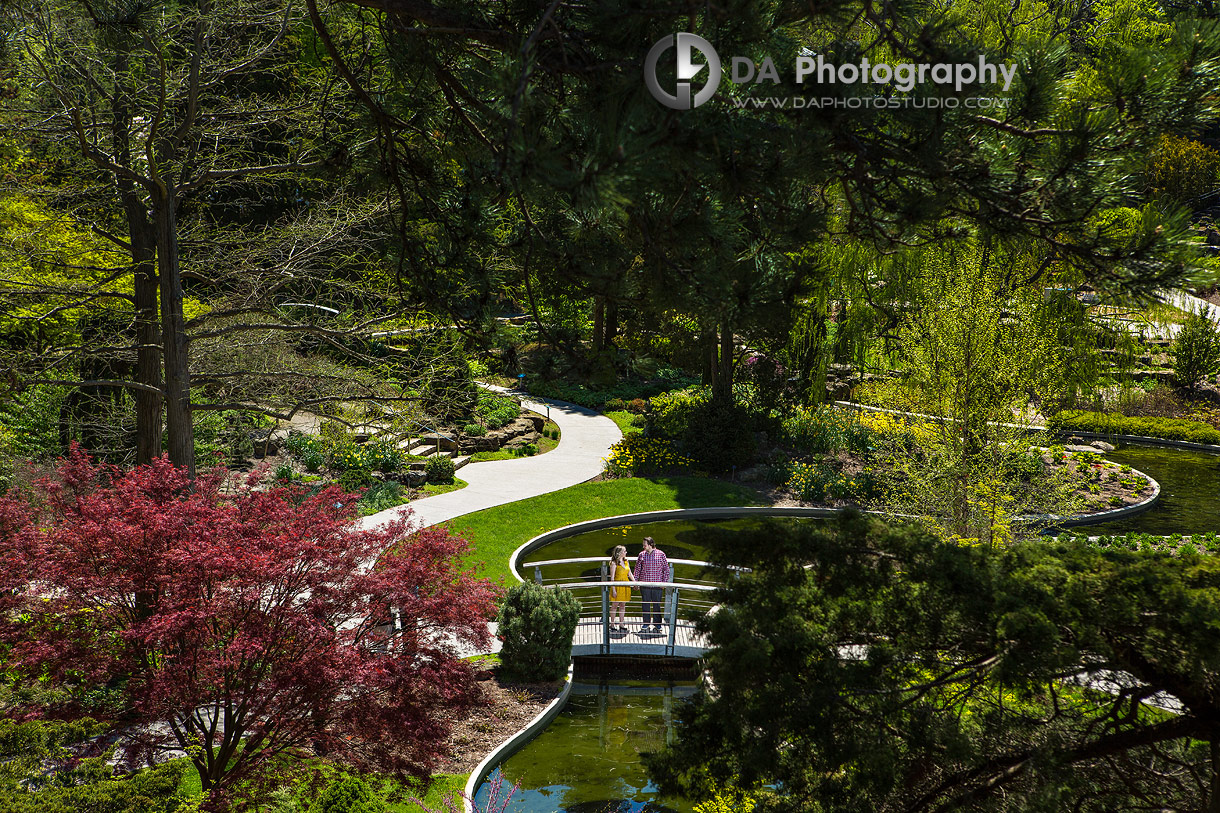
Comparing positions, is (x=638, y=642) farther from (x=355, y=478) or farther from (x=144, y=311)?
(x=355, y=478)

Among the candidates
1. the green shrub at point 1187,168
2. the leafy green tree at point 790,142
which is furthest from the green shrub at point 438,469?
the green shrub at point 1187,168

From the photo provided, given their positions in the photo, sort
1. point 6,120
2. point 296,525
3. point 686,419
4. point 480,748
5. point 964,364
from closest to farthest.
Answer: point 296,525
point 480,748
point 6,120
point 964,364
point 686,419

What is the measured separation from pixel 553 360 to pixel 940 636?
7.77 ft

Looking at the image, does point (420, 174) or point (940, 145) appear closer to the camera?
point (940, 145)

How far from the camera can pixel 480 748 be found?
800cm

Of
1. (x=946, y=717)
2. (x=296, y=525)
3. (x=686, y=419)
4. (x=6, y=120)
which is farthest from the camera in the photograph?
(x=686, y=419)

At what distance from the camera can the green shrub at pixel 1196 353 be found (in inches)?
973

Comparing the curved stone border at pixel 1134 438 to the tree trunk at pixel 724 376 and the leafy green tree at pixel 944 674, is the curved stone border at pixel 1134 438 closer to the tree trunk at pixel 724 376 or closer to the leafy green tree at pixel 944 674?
the tree trunk at pixel 724 376

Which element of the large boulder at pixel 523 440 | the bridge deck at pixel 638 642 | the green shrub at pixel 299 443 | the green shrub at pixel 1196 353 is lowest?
the bridge deck at pixel 638 642

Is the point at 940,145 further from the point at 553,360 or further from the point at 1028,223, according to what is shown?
the point at 553,360

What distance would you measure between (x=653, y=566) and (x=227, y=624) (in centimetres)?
573

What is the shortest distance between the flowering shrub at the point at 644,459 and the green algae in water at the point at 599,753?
8676 millimetres

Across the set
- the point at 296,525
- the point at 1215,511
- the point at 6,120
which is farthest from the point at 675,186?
the point at 1215,511

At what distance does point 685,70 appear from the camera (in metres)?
3.14
